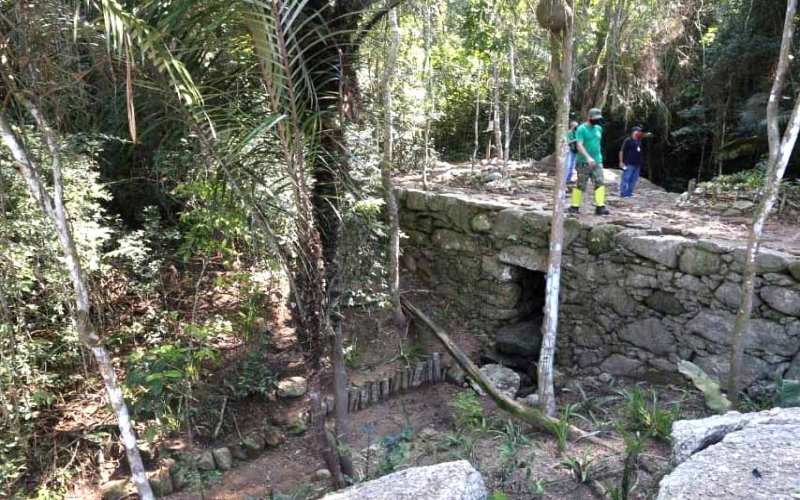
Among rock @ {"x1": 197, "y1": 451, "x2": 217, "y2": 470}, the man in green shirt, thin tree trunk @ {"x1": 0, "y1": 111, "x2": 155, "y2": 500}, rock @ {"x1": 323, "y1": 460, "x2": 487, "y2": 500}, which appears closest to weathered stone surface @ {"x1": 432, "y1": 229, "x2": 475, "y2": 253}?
the man in green shirt

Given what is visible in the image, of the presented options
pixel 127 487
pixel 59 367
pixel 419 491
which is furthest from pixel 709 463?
pixel 59 367

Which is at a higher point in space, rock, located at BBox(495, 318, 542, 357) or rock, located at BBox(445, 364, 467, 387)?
rock, located at BBox(495, 318, 542, 357)

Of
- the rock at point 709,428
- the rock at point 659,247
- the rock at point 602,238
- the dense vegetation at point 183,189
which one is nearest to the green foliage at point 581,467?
the rock at point 709,428

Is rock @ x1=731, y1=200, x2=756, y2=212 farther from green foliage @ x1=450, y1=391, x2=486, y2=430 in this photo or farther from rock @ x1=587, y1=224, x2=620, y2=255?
green foliage @ x1=450, y1=391, x2=486, y2=430

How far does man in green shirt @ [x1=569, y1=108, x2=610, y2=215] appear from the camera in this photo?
20.5ft

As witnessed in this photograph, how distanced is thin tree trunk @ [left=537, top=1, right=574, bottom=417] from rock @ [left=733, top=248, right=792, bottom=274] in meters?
1.57

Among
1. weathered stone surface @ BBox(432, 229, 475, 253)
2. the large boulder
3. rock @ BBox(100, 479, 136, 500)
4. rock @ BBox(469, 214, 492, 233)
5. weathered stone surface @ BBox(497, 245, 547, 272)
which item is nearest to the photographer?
the large boulder

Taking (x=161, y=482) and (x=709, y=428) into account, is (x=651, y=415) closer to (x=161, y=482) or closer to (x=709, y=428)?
(x=709, y=428)

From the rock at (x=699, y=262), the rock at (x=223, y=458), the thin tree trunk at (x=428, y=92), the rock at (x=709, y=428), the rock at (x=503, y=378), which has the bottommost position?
the rock at (x=223, y=458)

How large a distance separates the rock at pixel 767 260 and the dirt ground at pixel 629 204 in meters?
0.24

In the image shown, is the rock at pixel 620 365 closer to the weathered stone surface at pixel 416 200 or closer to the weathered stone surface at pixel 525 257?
the weathered stone surface at pixel 525 257

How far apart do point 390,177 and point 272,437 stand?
3126 millimetres

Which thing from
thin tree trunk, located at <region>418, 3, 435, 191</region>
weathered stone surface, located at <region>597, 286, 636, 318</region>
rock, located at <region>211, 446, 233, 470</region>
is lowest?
rock, located at <region>211, 446, 233, 470</region>

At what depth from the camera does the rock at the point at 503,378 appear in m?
5.80
